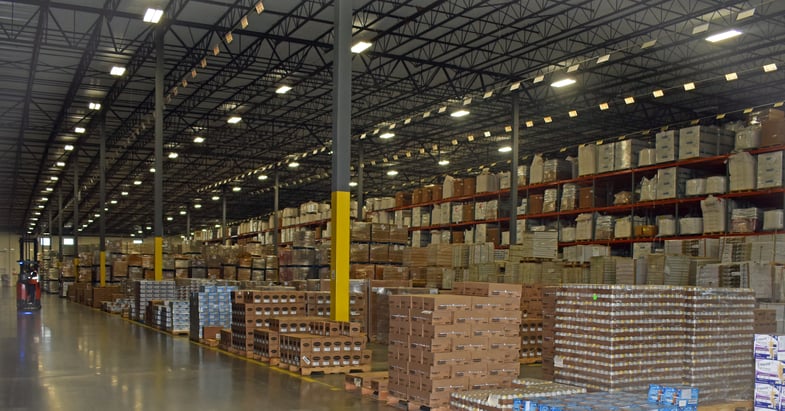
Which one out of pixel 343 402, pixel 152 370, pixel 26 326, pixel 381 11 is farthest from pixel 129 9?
pixel 343 402

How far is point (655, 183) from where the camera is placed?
17.5 meters

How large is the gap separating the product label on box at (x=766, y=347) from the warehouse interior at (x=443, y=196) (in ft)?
0.07

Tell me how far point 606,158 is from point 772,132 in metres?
4.34

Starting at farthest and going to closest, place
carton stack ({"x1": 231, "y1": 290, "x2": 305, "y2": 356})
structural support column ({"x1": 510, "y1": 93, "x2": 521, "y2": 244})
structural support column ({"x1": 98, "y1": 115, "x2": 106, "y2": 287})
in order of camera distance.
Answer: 1. structural support column ({"x1": 98, "y1": 115, "x2": 106, "y2": 287})
2. structural support column ({"x1": 510, "y1": 93, "x2": 521, "y2": 244})
3. carton stack ({"x1": 231, "y1": 290, "x2": 305, "y2": 356})

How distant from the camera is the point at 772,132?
591 inches

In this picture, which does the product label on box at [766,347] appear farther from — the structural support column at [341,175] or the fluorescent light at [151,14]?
the fluorescent light at [151,14]

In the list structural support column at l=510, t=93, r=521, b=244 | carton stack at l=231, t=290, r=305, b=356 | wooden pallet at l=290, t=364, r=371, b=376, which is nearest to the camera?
wooden pallet at l=290, t=364, r=371, b=376

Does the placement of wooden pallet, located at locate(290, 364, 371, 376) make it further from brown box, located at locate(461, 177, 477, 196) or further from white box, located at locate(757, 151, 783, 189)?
brown box, located at locate(461, 177, 477, 196)

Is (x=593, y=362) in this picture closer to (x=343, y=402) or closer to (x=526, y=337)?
(x=343, y=402)

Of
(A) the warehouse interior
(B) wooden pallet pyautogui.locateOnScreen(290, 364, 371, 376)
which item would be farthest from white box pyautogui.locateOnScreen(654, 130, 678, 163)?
(B) wooden pallet pyautogui.locateOnScreen(290, 364, 371, 376)

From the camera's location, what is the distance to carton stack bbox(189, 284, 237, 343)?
16141 millimetres

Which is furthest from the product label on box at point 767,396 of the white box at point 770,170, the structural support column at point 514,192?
the structural support column at point 514,192

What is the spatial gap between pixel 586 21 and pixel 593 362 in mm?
13120

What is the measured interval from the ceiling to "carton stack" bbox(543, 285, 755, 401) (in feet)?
25.2
